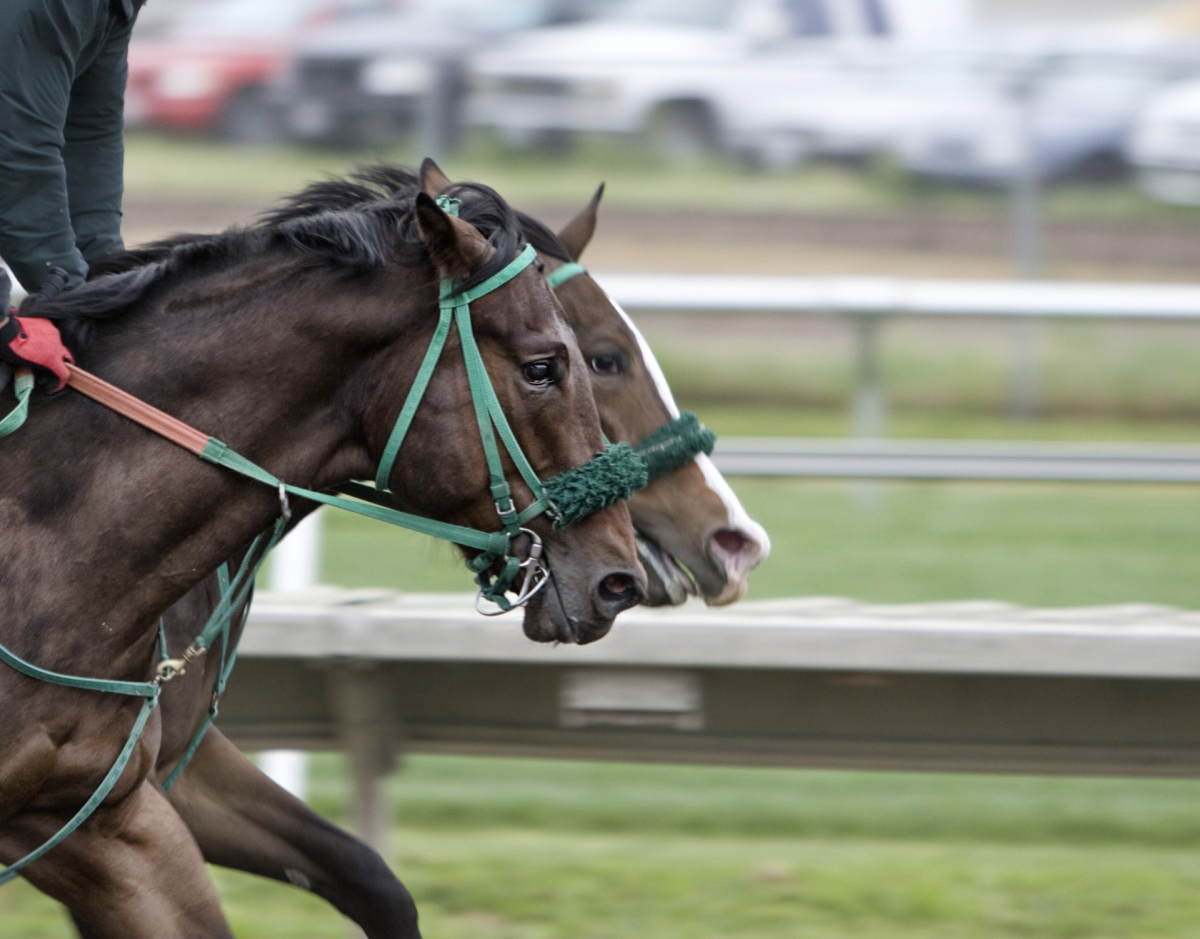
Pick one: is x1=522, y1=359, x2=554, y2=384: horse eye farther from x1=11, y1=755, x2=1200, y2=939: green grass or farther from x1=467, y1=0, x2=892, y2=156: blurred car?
x1=467, y1=0, x2=892, y2=156: blurred car

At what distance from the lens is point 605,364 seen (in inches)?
136

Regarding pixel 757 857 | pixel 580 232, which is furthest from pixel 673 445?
pixel 757 857

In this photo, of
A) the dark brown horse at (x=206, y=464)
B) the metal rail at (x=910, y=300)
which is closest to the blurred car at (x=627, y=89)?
the metal rail at (x=910, y=300)

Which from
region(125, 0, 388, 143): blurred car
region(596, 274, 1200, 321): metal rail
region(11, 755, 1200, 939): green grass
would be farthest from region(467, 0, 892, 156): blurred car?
region(11, 755, 1200, 939): green grass

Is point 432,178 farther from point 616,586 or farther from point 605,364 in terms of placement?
point 616,586

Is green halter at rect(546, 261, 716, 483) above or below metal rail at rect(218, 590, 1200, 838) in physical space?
above

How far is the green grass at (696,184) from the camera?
1013cm

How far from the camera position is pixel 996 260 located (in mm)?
10414

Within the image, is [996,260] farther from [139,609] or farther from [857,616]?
[139,609]

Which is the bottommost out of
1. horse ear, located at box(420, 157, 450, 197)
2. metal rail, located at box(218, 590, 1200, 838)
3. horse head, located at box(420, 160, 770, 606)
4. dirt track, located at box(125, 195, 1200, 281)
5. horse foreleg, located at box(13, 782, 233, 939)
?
dirt track, located at box(125, 195, 1200, 281)

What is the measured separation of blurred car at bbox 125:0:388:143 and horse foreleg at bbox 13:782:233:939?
7890 mm

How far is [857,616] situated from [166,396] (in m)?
1.82

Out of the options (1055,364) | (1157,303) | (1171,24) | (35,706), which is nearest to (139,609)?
(35,706)

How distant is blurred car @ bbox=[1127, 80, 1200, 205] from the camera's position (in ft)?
Result: 31.2
